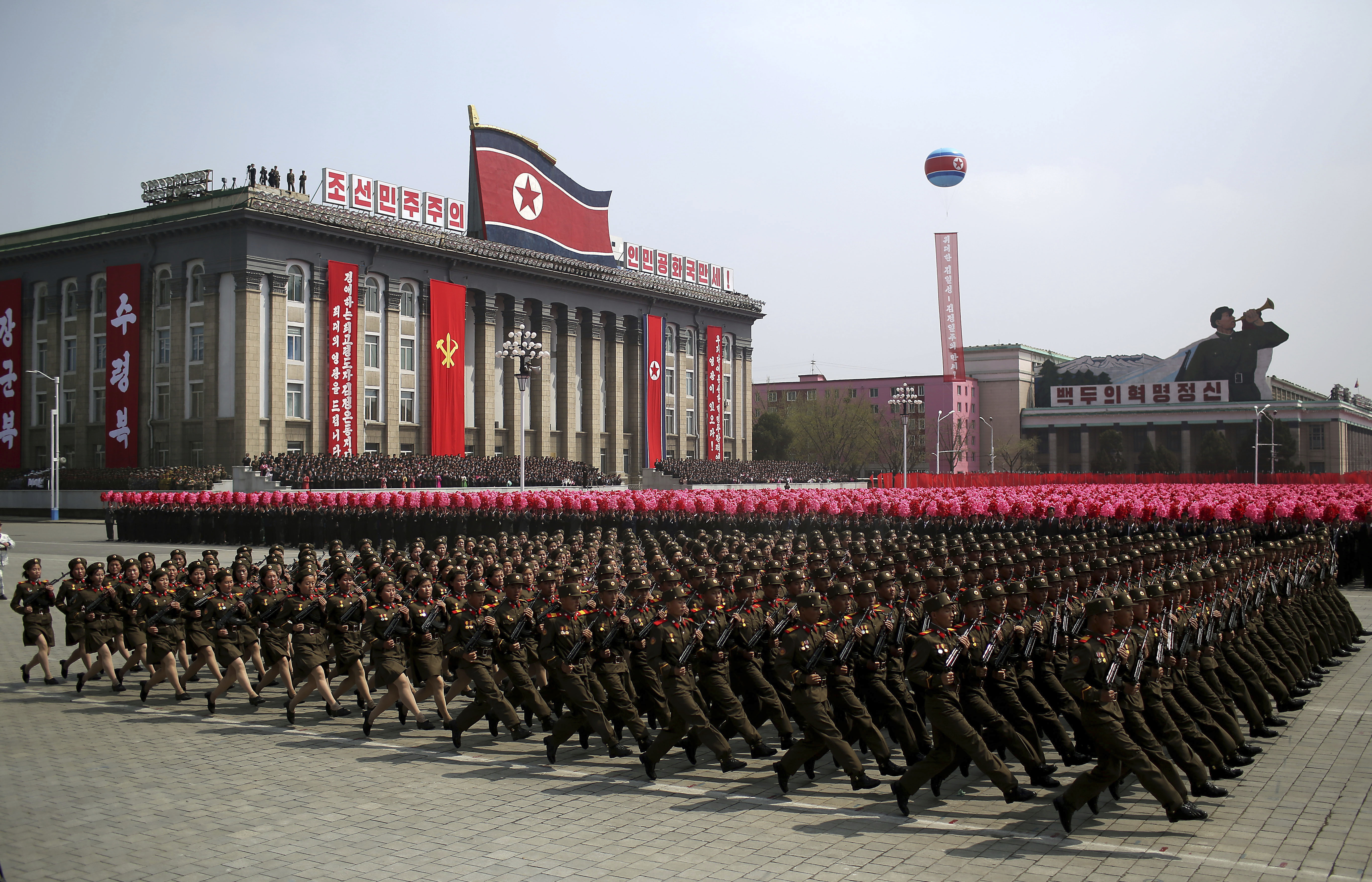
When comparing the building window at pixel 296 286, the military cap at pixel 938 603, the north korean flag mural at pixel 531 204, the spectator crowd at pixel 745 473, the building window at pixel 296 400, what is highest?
the north korean flag mural at pixel 531 204

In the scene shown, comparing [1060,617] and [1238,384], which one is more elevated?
[1238,384]

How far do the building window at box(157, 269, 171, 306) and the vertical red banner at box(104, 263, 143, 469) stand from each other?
0.81m

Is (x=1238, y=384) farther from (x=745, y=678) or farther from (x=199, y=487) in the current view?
(x=745, y=678)

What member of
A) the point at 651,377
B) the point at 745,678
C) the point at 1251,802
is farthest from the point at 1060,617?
the point at 651,377

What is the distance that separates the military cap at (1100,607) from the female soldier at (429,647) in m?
6.20

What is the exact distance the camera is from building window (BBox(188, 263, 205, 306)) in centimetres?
5206

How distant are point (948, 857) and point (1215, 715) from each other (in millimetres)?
2925

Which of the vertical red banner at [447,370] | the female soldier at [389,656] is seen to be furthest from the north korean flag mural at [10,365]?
the female soldier at [389,656]

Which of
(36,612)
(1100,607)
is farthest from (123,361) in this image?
(1100,607)

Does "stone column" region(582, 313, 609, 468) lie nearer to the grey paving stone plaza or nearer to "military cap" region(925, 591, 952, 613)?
the grey paving stone plaza

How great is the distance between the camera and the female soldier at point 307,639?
37.3ft

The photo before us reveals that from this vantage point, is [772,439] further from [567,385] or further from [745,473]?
[567,385]

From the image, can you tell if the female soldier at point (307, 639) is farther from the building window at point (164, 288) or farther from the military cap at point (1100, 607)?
the building window at point (164, 288)

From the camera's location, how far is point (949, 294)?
50938 mm
